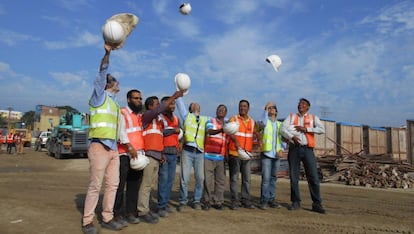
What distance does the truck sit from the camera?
21391mm

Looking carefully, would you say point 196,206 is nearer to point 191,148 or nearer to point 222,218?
point 222,218

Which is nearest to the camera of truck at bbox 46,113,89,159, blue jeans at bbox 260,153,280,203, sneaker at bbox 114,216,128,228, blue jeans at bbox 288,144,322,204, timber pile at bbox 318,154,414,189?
sneaker at bbox 114,216,128,228

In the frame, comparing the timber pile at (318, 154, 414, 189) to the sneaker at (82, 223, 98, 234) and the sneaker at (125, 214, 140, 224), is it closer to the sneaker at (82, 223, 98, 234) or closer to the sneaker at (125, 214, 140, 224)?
the sneaker at (125, 214, 140, 224)

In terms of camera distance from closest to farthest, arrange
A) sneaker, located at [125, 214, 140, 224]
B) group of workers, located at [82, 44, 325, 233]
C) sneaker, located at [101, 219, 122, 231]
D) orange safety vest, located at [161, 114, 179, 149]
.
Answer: group of workers, located at [82, 44, 325, 233], sneaker, located at [101, 219, 122, 231], sneaker, located at [125, 214, 140, 224], orange safety vest, located at [161, 114, 179, 149]

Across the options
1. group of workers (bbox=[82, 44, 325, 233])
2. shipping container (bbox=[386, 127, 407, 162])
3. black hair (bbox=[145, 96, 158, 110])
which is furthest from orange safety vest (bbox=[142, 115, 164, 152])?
shipping container (bbox=[386, 127, 407, 162])

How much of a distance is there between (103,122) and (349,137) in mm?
16399

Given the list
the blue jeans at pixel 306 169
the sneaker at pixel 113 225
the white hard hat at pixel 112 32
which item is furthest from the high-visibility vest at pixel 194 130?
the white hard hat at pixel 112 32

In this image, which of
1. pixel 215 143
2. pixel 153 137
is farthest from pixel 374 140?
pixel 153 137

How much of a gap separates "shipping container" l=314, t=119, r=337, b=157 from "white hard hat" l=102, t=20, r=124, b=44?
46.3 feet

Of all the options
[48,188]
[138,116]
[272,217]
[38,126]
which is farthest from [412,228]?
[38,126]

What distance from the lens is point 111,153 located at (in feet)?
14.7

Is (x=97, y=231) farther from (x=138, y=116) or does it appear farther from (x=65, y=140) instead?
(x=65, y=140)

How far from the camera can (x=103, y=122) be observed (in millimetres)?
4387

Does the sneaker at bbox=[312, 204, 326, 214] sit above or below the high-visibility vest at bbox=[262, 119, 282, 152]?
below
